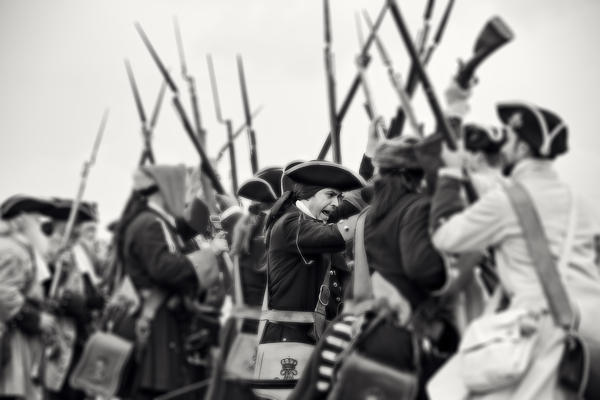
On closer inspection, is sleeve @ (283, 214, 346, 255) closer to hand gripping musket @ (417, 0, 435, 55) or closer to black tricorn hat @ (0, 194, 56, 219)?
hand gripping musket @ (417, 0, 435, 55)

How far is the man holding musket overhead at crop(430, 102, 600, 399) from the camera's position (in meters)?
5.21

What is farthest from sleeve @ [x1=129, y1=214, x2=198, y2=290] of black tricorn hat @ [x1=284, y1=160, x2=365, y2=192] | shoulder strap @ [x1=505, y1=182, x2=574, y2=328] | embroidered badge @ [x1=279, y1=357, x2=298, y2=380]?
shoulder strap @ [x1=505, y1=182, x2=574, y2=328]

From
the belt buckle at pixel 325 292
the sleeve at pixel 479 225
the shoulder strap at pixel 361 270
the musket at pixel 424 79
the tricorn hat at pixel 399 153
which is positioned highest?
the musket at pixel 424 79

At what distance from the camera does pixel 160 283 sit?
6926 mm

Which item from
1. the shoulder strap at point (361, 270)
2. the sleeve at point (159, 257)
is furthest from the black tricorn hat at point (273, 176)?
the shoulder strap at point (361, 270)

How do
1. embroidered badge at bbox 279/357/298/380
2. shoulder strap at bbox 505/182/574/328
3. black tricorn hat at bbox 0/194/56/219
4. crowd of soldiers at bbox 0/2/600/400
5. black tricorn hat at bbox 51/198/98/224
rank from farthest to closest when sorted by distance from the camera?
1. black tricorn hat at bbox 51/198/98/224
2. black tricorn hat at bbox 0/194/56/219
3. embroidered badge at bbox 279/357/298/380
4. crowd of soldiers at bbox 0/2/600/400
5. shoulder strap at bbox 505/182/574/328

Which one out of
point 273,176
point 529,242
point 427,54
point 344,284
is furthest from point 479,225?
point 273,176

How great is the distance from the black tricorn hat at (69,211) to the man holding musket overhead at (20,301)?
2.27 ft

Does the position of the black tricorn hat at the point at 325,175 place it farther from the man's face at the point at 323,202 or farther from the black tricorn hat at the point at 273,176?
the black tricorn hat at the point at 273,176

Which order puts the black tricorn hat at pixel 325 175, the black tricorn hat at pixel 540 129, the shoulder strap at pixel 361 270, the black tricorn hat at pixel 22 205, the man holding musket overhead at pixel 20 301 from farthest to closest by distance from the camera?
1. the black tricorn hat at pixel 22 205
2. the man holding musket overhead at pixel 20 301
3. the black tricorn hat at pixel 325 175
4. the shoulder strap at pixel 361 270
5. the black tricorn hat at pixel 540 129

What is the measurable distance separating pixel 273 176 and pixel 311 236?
2.57 metres

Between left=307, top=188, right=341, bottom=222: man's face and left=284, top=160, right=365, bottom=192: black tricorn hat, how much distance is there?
2.1 inches

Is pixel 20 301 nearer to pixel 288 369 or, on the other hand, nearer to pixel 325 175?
pixel 288 369

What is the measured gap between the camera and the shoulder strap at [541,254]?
205 inches
